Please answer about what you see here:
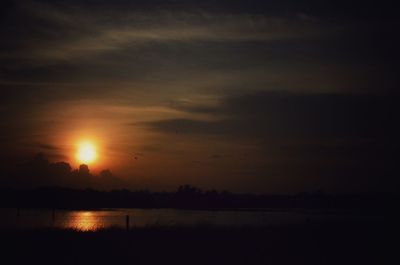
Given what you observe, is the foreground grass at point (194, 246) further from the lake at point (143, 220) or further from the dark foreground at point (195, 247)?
the lake at point (143, 220)

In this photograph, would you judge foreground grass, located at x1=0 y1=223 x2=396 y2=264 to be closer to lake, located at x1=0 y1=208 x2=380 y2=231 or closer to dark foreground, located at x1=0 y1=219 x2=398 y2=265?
dark foreground, located at x1=0 y1=219 x2=398 y2=265

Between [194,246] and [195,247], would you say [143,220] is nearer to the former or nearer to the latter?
[194,246]

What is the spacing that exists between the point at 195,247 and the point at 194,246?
0.27 meters

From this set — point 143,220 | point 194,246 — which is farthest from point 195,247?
point 143,220

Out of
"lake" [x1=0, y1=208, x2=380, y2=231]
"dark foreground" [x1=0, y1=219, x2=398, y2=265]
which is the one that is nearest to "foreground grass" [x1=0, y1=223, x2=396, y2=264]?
"dark foreground" [x1=0, y1=219, x2=398, y2=265]

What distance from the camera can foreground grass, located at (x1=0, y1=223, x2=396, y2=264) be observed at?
21.5 meters

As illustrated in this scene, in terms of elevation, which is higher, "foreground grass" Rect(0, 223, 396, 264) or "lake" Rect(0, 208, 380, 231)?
"lake" Rect(0, 208, 380, 231)

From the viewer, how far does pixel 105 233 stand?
28156 mm

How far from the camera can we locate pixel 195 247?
24.6 meters

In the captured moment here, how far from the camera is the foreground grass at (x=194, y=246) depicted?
21.5 meters

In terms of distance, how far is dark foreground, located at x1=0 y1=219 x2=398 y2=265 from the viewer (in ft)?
70.6

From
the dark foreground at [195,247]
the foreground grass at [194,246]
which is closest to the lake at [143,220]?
the foreground grass at [194,246]

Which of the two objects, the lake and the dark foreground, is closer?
the dark foreground

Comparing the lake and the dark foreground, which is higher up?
the lake
